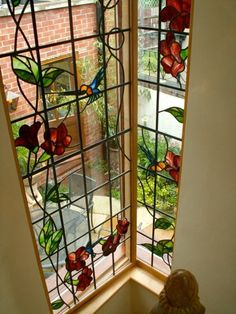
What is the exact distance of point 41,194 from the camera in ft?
5.92

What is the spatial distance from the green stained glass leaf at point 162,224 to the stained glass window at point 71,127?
8.4 inches

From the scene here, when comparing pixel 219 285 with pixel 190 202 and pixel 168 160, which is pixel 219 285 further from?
pixel 168 160

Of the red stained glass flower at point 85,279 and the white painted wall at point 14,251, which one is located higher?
the white painted wall at point 14,251

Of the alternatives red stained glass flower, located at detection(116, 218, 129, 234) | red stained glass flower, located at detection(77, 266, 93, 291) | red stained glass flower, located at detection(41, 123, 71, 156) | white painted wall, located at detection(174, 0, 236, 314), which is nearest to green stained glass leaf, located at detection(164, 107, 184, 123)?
white painted wall, located at detection(174, 0, 236, 314)

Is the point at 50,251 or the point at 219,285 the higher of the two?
the point at 50,251

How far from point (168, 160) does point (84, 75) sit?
687 millimetres

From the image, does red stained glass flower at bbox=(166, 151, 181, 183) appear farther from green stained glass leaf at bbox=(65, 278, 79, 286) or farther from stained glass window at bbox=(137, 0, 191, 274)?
green stained glass leaf at bbox=(65, 278, 79, 286)

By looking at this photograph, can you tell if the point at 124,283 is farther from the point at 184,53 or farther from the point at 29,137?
the point at 184,53

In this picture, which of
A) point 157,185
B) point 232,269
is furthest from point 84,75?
point 232,269

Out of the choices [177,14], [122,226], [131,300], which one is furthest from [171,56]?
[131,300]

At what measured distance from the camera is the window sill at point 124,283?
2330mm

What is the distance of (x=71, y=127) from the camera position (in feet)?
5.91

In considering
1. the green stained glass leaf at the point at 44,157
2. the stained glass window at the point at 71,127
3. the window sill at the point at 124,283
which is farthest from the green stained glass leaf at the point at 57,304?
the green stained glass leaf at the point at 44,157

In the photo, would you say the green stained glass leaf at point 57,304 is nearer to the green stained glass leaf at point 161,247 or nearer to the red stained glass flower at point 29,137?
the green stained glass leaf at point 161,247
